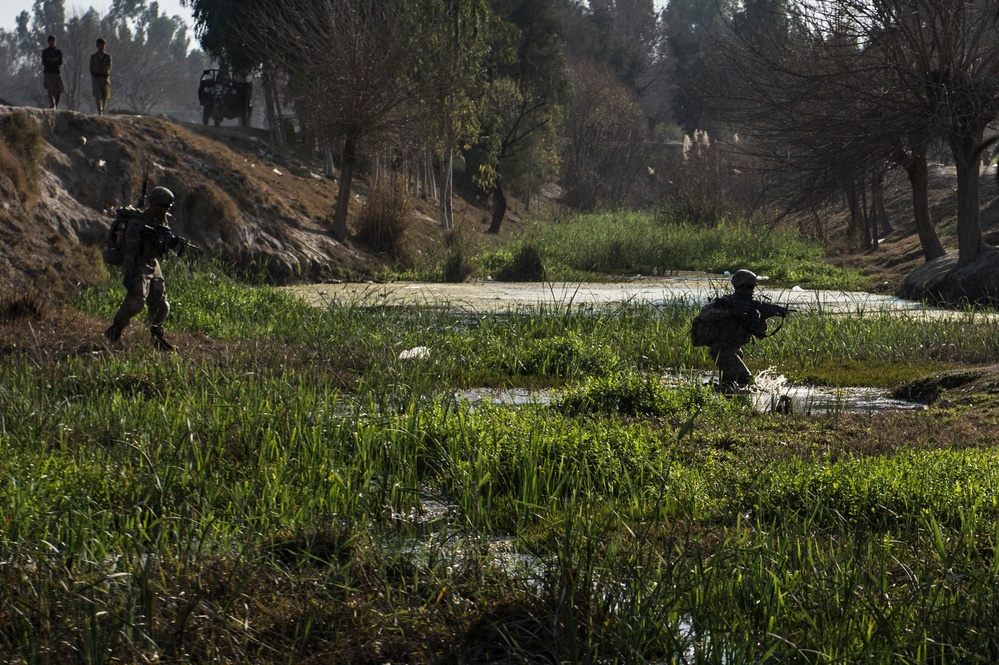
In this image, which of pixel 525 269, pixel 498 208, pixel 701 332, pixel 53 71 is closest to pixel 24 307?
pixel 701 332

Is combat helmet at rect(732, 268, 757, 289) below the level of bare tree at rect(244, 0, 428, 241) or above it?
below

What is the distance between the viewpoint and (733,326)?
996 cm

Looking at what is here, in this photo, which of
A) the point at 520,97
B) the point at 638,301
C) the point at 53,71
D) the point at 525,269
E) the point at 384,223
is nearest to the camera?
the point at 638,301

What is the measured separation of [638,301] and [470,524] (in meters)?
12.3

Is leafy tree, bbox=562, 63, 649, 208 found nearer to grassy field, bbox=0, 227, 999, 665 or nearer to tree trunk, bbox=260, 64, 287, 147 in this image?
tree trunk, bbox=260, 64, 287, 147

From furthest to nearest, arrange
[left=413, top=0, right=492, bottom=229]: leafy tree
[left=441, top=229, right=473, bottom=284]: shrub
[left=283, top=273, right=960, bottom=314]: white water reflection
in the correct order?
[left=413, top=0, right=492, bottom=229]: leafy tree
[left=441, top=229, right=473, bottom=284]: shrub
[left=283, top=273, right=960, bottom=314]: white water reflection

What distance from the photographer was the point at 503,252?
29125mm

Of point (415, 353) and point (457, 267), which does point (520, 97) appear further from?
point (415, 353)

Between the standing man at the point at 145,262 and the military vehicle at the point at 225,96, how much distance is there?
2773 cm

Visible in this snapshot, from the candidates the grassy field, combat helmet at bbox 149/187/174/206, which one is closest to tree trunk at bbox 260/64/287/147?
combat helmet at bbox 149/187/174/206

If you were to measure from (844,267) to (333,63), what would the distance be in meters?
13.2

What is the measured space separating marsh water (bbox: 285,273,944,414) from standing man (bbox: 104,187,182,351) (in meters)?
2.37

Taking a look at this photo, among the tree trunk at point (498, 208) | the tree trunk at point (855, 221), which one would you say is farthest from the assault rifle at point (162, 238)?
the tree trunk at point (498, 208)

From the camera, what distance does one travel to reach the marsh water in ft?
32.0
